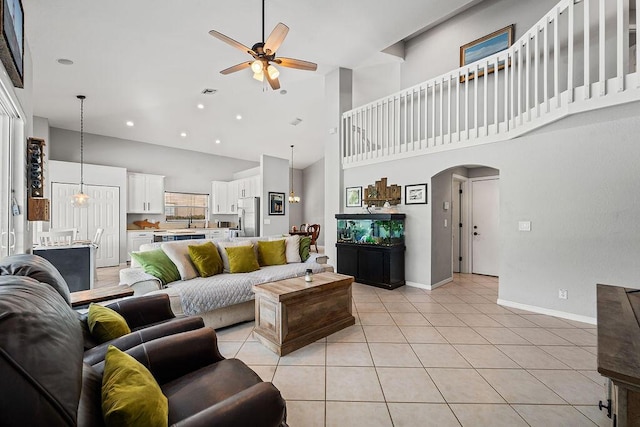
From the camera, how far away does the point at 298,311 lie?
2582 millimetres

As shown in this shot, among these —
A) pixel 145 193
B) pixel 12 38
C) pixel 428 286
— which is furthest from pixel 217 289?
pixel 145 193

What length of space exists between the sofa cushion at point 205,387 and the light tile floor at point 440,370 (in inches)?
22.9

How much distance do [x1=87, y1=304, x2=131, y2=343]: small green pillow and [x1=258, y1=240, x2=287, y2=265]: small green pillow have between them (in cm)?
237

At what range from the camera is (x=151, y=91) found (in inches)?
201

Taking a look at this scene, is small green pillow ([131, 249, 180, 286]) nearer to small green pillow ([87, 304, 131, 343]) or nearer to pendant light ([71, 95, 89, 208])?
small green pillow ([87, 304, 131, 343])

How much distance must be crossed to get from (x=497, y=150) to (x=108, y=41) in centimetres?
536

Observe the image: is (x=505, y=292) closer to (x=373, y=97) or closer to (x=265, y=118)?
(x=373, y=97)

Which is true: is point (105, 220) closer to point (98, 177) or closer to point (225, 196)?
point (98, 177)

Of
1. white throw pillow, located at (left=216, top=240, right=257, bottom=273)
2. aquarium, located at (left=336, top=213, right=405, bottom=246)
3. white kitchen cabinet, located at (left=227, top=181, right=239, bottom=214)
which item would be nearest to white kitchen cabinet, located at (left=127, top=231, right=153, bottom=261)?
white kitchen cabinet, located at (left=227, top=181, right=239, bottom=214)

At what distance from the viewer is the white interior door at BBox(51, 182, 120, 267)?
5941 mm

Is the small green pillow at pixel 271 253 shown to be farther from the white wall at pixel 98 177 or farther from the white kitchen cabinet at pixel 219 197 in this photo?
the white kitchen cabinet at pixel 219 197

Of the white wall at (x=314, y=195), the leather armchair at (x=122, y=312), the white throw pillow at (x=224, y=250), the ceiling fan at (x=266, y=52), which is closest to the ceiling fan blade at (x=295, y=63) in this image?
the ceiling fan at (x=266, y=52)

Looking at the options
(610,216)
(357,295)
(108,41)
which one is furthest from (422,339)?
(108,41)

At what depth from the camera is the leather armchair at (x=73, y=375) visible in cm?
55
